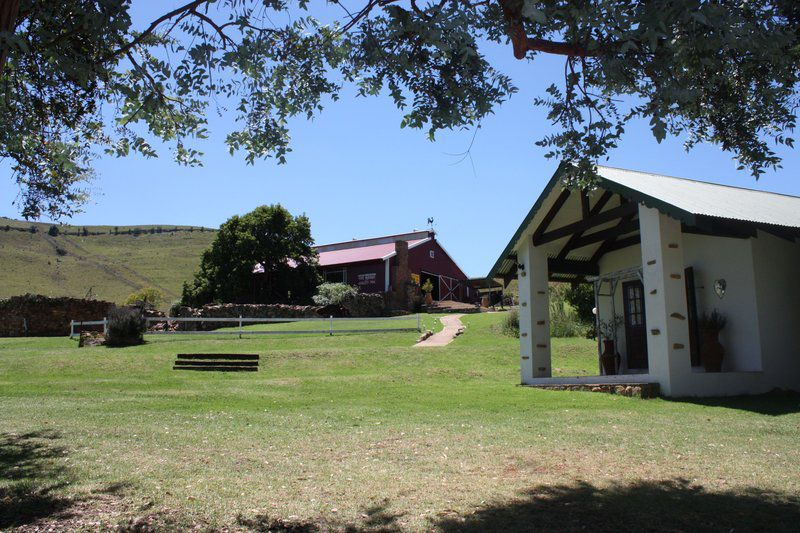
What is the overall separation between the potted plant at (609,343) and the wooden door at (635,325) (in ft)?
0.98

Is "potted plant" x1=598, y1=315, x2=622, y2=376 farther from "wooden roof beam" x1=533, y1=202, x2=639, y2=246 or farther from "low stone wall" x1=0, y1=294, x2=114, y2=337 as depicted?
"low stone wall" x1=0, y1=294, x2=114, y2=337

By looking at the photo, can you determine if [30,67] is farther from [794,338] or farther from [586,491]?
[794,338]

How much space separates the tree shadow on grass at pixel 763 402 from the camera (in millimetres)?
10072

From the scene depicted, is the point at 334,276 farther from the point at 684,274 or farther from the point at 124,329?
the point at 684,274

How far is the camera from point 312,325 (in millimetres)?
29297

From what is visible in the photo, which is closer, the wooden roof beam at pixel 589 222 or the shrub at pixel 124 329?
the wooden roof beam at pixel 589 222

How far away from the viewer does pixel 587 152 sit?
6762 mm

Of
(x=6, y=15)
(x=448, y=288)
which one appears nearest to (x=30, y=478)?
(x=6, y=15)

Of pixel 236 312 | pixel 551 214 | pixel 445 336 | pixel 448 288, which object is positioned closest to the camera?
pixel 551 214

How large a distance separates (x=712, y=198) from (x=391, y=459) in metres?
9.87

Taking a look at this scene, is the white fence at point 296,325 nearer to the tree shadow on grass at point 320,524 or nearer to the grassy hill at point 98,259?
the tree shadow on grass at point 320,524

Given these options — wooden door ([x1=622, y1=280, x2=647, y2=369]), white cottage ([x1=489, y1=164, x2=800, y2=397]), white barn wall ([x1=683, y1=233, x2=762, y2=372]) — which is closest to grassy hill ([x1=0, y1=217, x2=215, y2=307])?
white cottage ([x1=489, y1=164, x2=800, y2=397])

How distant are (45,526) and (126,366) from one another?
47.4 ft

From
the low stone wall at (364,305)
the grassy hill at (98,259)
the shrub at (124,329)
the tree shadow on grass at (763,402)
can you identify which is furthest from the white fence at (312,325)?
the grassy hill at (98,259)
